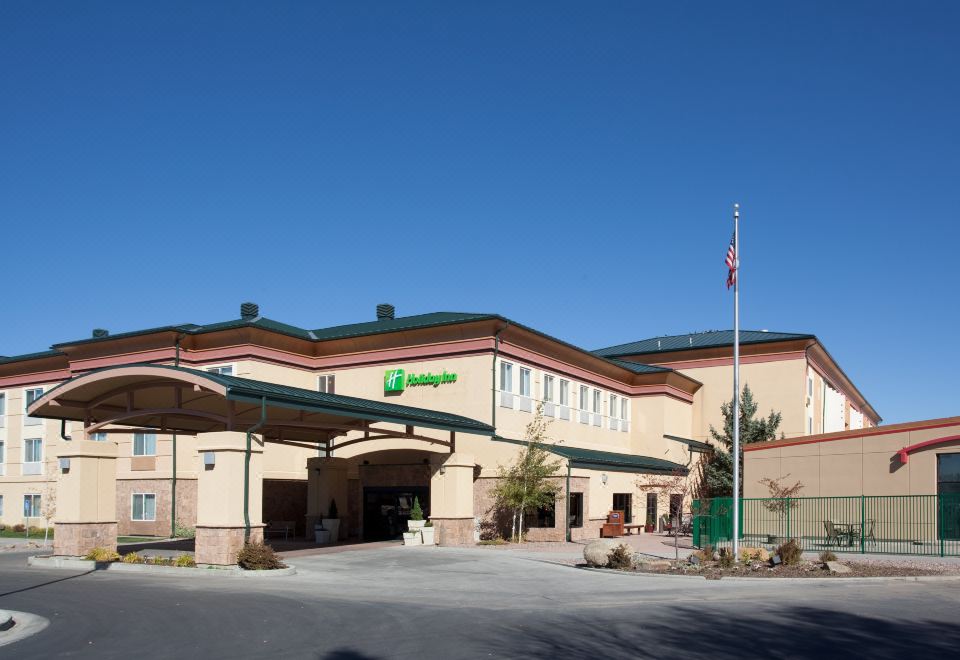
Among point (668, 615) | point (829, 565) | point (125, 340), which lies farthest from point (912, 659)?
point (125, 340)

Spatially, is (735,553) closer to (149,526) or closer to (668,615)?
(668,615)

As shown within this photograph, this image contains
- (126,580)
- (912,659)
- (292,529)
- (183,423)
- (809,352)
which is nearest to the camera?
(912,659)

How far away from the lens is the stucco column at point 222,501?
23297mm

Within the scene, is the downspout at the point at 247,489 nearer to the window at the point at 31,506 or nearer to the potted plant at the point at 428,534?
the potted plant at the point at 428,534

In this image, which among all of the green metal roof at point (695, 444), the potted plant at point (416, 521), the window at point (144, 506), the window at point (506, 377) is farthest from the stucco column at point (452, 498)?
the green metal roof at point (695, 444)

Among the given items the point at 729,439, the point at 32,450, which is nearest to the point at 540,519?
the point at 729,439

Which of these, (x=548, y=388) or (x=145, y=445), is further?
(x=548, y=388)

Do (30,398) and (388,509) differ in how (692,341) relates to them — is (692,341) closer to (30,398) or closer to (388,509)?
(388,509)

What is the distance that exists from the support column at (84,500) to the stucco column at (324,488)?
839cm

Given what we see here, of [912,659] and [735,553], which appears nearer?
[912,659]

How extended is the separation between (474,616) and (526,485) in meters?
18.6

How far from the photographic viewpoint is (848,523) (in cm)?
3412

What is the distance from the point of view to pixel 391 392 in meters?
40.6

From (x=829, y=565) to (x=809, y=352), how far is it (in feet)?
104
